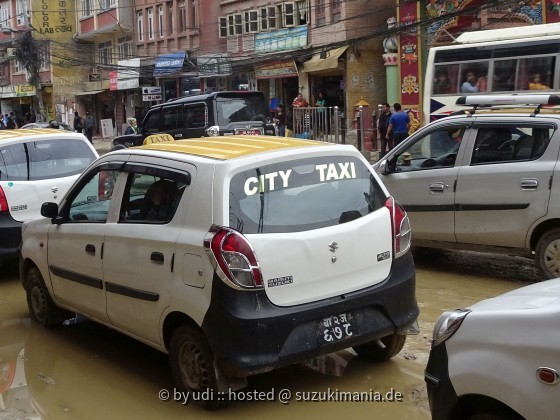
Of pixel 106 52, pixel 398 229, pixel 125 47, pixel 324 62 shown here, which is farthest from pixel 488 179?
pixel 106 52

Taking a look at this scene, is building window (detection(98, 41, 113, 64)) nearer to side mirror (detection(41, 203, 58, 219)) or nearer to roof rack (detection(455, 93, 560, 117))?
roof rack (detection(455, 93, 560, 117))

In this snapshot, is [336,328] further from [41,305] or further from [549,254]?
[549,254]

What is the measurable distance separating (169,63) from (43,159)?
30.2 metres

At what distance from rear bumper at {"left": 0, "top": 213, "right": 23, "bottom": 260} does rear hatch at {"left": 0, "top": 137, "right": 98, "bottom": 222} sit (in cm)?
7

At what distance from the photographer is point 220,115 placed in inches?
633

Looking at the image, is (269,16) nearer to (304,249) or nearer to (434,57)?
(434,57)

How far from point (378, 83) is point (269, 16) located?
6.94 metres

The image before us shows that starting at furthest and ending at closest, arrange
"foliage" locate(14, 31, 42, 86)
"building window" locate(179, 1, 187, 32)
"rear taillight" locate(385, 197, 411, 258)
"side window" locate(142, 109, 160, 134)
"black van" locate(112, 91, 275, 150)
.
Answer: "building window" locate(179, 1, 187, 32)
"foliage" locate(14, 31, 42, 86)
"side window" locate(142, 109, 160, 134)
"black van" locate(112, 91, 275, 150)
"rear taillight" locate(385, 197, 411, 258)

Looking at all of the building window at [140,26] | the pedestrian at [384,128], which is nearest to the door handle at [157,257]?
the pedestrian at [384,128]

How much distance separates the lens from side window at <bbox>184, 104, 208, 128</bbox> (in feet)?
53.1

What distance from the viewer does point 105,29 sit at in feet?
143

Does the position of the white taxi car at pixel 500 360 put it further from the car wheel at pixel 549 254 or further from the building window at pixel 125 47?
the building window at pixel 125 47

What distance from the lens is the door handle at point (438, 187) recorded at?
24.9ft

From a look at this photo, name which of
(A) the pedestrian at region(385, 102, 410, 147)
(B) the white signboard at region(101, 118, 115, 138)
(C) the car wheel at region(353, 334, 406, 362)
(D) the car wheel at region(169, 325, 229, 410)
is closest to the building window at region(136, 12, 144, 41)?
(B) the white signboard at region(101, 118, 115, 138)
